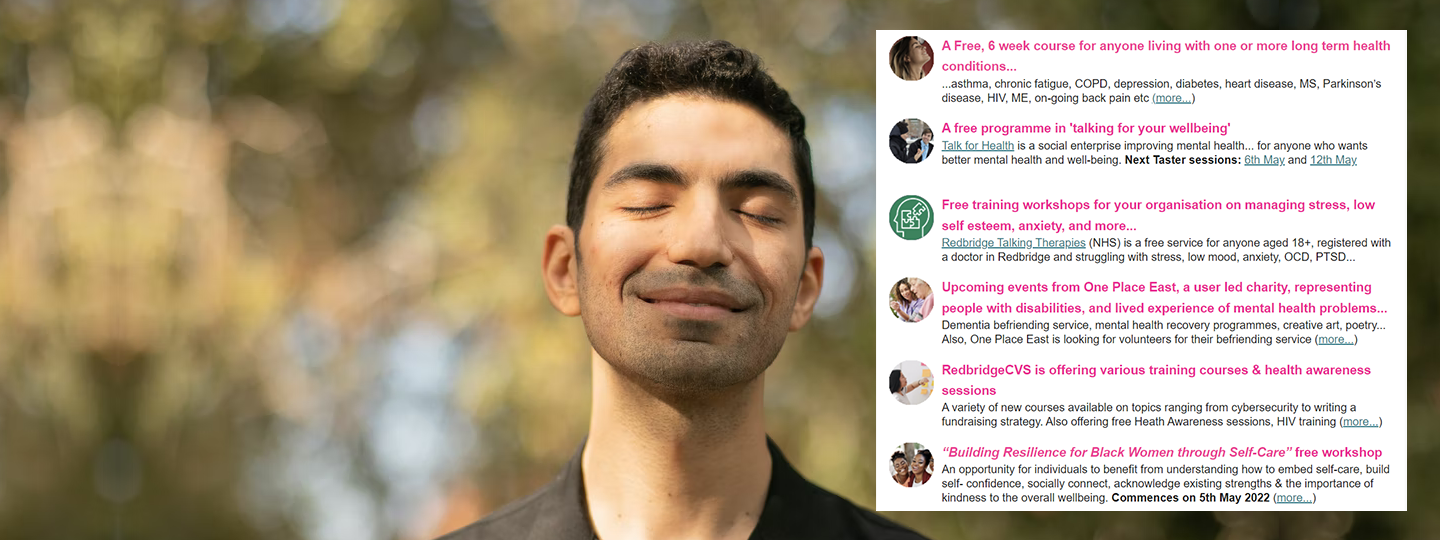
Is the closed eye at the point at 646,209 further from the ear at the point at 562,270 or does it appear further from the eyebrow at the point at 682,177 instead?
the ear at the point at 562,270

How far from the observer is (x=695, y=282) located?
7.54ft

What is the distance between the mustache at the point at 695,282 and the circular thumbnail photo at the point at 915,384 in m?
1.09

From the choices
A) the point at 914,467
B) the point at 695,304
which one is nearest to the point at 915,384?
the point at 914,467

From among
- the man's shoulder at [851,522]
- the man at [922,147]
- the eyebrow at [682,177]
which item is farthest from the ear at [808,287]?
the man at [922,147]

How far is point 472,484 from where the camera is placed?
541 centimetres

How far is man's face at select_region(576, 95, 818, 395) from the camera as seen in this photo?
7.55 feet

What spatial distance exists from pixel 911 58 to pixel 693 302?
1.49 metres

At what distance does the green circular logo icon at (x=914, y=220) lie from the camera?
336cm

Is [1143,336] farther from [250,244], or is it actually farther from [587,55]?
[250,244]

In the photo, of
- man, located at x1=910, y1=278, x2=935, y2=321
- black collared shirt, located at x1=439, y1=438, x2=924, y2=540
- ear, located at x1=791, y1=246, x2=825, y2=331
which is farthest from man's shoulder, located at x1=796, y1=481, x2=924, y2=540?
man, located at x1=910, y1=278, x2=935, y2=321

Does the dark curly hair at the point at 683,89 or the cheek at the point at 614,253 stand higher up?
the dark curly hair at the point at 683,89

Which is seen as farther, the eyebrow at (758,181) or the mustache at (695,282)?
the eyebrow at (758,181)

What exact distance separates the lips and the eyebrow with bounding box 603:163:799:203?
238 mm

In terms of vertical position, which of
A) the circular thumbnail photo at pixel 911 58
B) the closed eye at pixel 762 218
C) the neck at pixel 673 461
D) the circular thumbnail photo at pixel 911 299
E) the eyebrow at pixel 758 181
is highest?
the circular thumbnail photo at pixel 911 58
